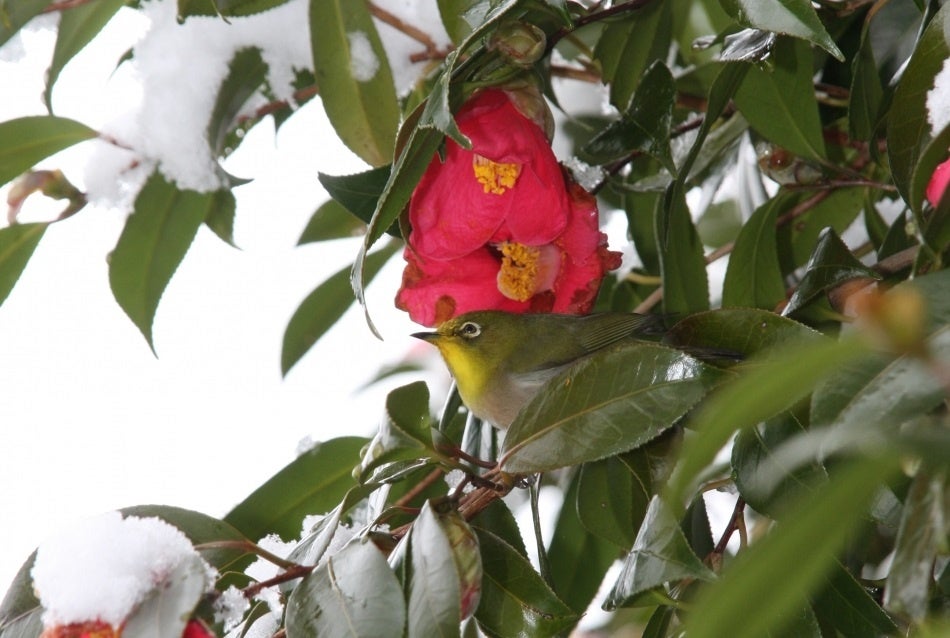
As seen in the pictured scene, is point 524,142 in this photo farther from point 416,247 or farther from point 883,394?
point 883,394

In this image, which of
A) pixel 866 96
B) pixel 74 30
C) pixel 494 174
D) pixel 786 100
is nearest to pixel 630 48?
pixel 786 100

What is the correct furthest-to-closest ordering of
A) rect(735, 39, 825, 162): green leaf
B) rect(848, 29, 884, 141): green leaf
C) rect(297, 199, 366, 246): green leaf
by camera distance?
rect(297, 199, 366, 246): green leaf
rect(735, 39, 825, 162): green leaf
rect(848, 29, 884, 141): green leaf

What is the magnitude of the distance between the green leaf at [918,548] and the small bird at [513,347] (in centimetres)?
79

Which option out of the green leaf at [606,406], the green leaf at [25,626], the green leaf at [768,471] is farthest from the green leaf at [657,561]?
the green leaf at [25,626]

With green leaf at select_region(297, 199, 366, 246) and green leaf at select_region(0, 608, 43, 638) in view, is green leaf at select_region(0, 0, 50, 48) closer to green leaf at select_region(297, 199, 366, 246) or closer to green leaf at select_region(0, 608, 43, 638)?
green leaf at select_region(297, 199, 366, 246)

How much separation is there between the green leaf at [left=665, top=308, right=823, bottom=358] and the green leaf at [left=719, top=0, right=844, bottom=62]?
256mm

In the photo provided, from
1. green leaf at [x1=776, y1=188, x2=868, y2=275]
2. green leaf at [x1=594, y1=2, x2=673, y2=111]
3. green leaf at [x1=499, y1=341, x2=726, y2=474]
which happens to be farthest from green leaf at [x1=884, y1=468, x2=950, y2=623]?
green leaf at [x1=776, y1=188, x2=868, y2=275]

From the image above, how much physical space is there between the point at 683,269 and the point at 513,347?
11.8 inches

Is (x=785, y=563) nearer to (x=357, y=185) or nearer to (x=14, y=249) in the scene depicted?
(x=357, y=185)

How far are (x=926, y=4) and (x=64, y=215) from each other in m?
1.21

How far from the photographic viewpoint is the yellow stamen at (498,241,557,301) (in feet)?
4.30

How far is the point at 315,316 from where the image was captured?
6.29 ft

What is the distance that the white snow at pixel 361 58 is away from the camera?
1.41 meters

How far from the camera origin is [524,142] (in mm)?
1215
